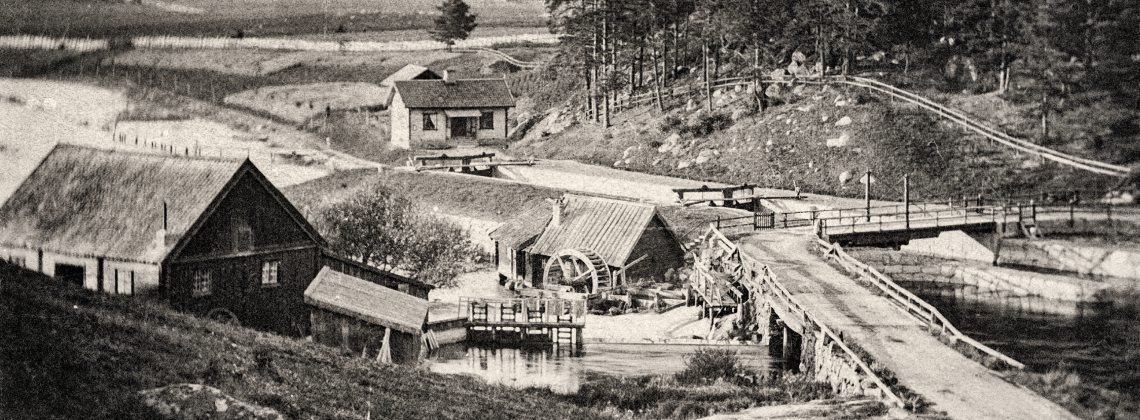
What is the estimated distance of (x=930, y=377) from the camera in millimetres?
32531

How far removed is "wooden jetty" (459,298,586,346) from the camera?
45.1 m

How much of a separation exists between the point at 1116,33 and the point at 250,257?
2444cm

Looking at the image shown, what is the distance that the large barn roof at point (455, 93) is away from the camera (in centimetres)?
8981

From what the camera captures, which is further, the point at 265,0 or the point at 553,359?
the point at 265,0

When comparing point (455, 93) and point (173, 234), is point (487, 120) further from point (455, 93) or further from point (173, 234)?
point (173, 234)

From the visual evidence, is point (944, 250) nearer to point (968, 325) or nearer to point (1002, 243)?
point (1002, 243)

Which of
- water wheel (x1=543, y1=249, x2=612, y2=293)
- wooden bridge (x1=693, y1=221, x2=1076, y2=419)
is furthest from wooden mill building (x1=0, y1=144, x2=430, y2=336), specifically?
wooden bridge (x1=693, y1=221, x2=1076, y2=419)

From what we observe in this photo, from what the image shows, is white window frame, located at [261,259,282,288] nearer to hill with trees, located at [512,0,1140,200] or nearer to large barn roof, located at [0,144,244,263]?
large barn roof, located at [0,144,244,263]

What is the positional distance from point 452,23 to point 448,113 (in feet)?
65.3

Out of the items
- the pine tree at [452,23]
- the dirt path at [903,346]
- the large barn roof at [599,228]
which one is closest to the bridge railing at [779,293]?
the dirt path at [903,346]

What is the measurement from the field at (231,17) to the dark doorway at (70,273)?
5.61 meters

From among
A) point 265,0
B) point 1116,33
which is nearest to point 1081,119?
point 1116,33

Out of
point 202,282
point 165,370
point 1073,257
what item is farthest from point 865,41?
point 165,370

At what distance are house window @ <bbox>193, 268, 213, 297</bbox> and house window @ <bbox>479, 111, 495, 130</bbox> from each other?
5285cm
